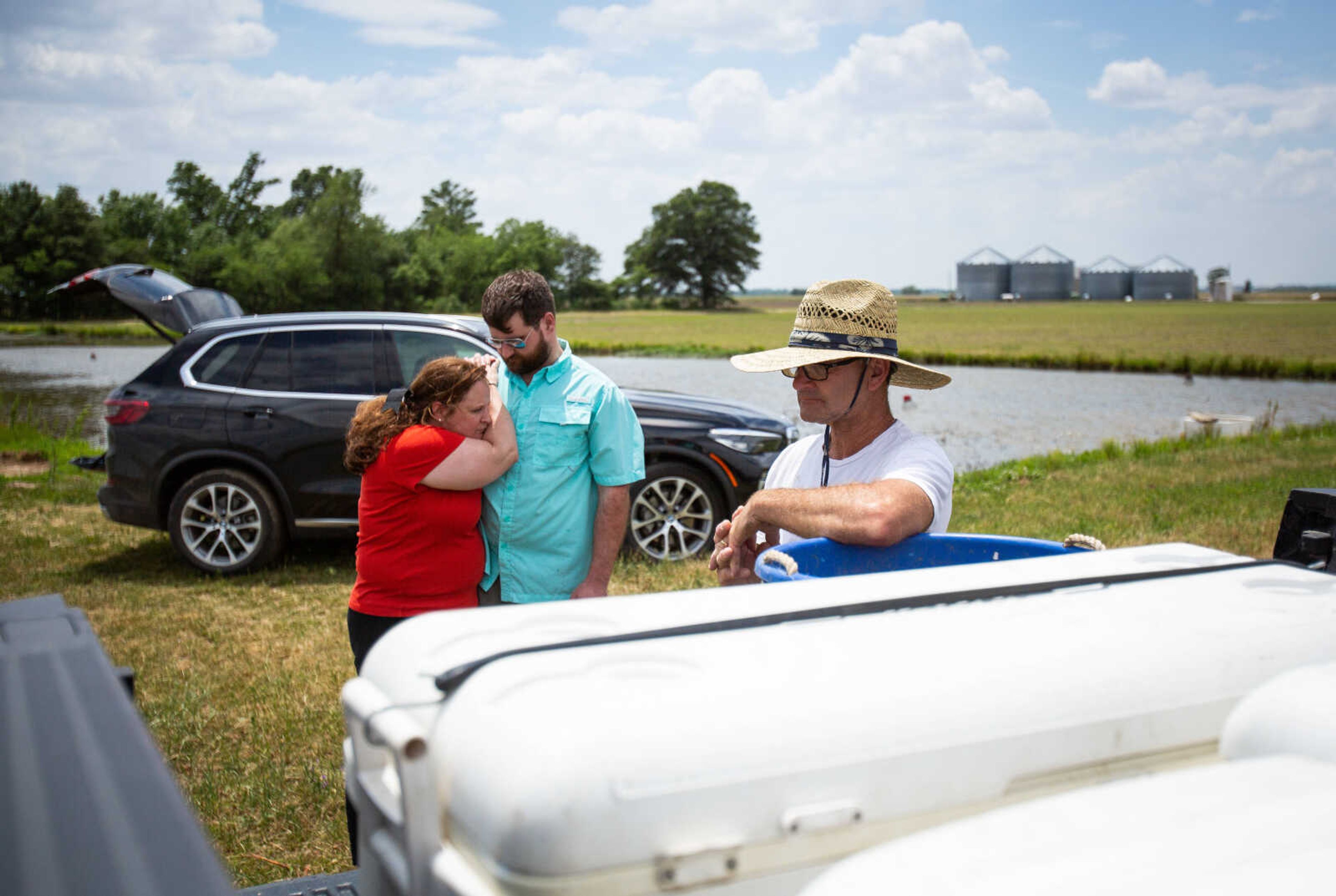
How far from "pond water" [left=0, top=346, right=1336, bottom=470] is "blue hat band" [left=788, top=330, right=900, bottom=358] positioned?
12.4 m

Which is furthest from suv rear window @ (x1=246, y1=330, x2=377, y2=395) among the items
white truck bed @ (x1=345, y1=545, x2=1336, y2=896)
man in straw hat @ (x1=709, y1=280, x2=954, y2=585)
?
white truck bed @ (x1=345, y1=545, x2=1336, y2=896)

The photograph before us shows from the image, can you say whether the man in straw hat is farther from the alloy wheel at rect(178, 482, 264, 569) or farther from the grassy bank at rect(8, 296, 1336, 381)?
the grassy bank at rect(8, 296, 1336, 381)

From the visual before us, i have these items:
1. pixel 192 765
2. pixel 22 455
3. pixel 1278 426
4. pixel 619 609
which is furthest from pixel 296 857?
pixel 1278 426

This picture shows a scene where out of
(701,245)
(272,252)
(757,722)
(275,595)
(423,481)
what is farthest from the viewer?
(701,245)

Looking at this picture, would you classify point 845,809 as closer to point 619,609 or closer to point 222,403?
point 619,609

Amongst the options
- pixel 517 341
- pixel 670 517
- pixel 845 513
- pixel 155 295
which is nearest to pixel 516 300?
pixel 517 341

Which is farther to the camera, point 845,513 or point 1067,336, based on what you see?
point 1067,336

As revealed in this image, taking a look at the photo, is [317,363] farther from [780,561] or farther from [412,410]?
[780,561]

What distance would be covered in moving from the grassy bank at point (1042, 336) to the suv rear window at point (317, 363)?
23.3 metres

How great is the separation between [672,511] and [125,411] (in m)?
3.92

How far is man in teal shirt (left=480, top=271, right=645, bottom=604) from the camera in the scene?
11.6 ft

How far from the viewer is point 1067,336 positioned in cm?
5928

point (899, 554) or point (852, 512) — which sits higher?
point (852, 512)

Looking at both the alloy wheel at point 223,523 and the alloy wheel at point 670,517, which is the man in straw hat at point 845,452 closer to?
the alloy wheel at point 670,517
